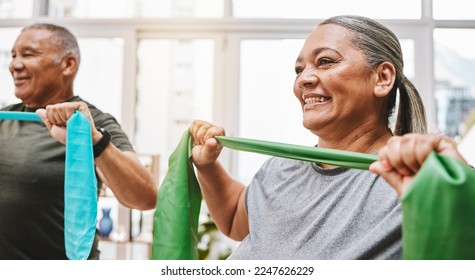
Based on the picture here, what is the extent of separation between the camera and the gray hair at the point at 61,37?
3.38ft

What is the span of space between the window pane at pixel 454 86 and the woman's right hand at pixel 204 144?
110cm

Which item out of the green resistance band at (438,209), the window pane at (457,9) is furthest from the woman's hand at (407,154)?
the window pane at (457,9)

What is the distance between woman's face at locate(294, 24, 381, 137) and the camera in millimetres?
698

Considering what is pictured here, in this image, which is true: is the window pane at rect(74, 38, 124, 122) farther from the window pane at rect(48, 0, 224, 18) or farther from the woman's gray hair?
the woman's gray hair

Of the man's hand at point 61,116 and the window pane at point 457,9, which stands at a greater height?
the window pane at point 457,9

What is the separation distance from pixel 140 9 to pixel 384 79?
201 centimetres

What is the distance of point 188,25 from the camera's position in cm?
244

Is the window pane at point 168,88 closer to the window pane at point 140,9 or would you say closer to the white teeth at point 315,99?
the window pane at point 140,9

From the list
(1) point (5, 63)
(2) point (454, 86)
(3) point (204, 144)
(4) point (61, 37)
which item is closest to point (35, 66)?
(4) point (61, 37)

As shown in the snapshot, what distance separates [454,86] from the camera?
2109 mm
